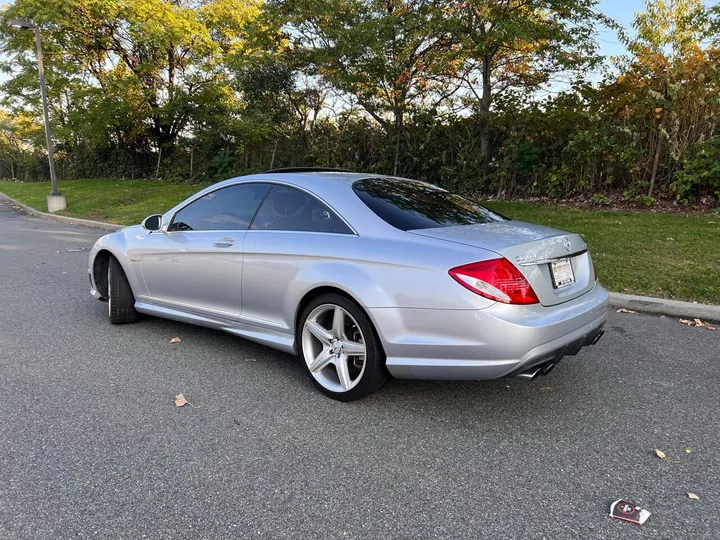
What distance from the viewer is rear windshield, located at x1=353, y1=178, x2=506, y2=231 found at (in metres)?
3.39

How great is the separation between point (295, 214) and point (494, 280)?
1.60 m

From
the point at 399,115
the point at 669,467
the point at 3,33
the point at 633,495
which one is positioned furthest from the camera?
the point at 3,33

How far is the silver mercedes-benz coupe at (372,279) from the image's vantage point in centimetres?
281

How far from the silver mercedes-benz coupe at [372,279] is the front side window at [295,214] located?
0.4 inches

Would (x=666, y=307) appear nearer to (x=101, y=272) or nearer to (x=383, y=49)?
(x=101, y=272)

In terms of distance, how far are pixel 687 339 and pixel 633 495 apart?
9.01ft

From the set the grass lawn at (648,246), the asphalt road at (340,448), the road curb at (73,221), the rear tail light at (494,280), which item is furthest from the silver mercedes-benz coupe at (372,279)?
the road curb at (73,221)

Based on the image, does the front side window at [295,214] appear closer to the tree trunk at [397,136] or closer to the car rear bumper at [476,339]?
the car rear bumper at [476,339]

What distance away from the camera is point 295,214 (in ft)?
12.3

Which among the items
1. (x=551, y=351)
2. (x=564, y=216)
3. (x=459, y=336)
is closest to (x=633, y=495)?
(x=551, y=351)

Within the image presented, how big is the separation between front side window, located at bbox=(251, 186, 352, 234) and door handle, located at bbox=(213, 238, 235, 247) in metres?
0.19

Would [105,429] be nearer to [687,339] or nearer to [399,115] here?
[687,339]

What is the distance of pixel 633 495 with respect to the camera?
7.74 ft

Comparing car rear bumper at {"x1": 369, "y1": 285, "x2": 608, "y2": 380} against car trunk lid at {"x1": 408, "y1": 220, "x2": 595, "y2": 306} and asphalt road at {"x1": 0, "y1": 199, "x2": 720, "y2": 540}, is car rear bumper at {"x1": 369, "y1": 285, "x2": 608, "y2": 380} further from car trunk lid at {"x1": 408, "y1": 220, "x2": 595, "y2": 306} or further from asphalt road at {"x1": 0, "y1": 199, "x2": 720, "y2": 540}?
asphalt road at {"x1": 0, "y1": 199, "x2": 720, "y2": 540}
